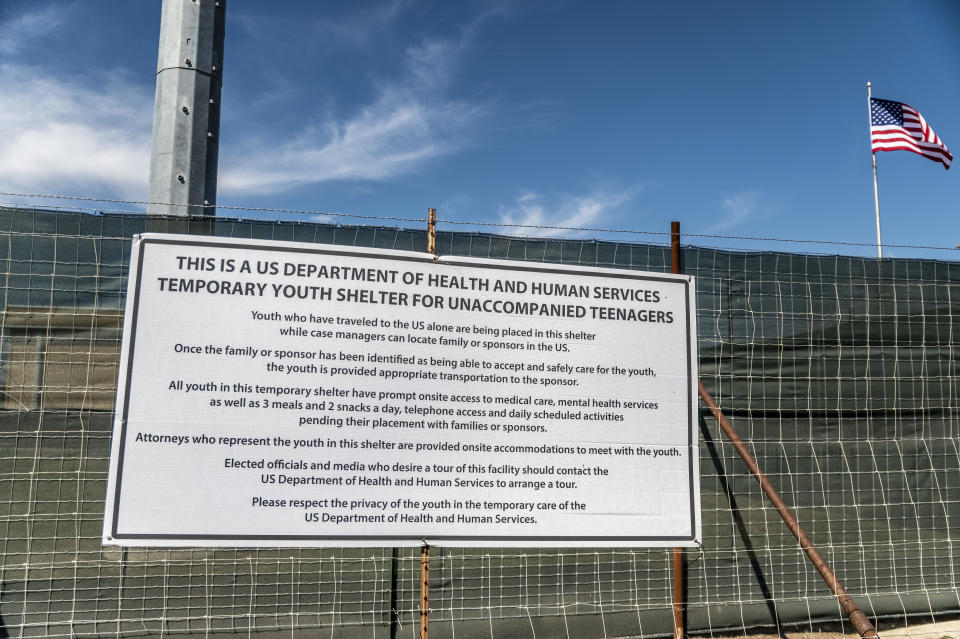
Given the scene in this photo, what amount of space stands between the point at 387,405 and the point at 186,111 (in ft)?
9.30

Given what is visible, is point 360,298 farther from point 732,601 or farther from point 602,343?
point 732,601

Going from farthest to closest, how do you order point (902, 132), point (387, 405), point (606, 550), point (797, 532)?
1. point (902, 132)
2. point (606, 550)
3. point (797, 532)
4. point (387, 405)

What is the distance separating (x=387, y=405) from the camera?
3.72 meters

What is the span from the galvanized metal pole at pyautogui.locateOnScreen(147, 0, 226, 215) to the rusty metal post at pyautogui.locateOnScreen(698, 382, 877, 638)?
3805mm

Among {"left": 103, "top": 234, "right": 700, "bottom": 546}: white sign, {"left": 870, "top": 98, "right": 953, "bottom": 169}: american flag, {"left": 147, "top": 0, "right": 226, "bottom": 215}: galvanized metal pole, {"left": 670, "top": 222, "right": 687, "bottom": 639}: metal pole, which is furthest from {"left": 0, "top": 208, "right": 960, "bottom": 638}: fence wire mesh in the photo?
{"left": 870, "top": 98, "right": 953, "bottom": 169}: american flag

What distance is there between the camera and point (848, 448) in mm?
5418

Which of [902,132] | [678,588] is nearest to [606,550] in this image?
[678,588]

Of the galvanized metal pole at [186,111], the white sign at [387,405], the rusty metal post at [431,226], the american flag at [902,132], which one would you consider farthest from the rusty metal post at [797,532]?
the american flag at [902,132]

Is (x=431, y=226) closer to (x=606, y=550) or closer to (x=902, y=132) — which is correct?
(x=606, y=550)

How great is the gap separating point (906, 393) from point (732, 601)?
2.16 meters

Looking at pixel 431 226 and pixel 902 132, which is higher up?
pixel 902 132

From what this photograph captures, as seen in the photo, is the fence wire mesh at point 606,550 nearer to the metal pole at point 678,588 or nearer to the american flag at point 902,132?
the metal pole at point 678,588

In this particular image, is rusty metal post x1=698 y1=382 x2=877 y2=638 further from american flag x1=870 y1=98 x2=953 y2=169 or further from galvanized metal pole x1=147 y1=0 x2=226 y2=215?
american flag x1=870 y1=98 x2=953 y2=169

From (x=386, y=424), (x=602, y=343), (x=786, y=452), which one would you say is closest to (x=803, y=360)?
(x=786, y=452)
